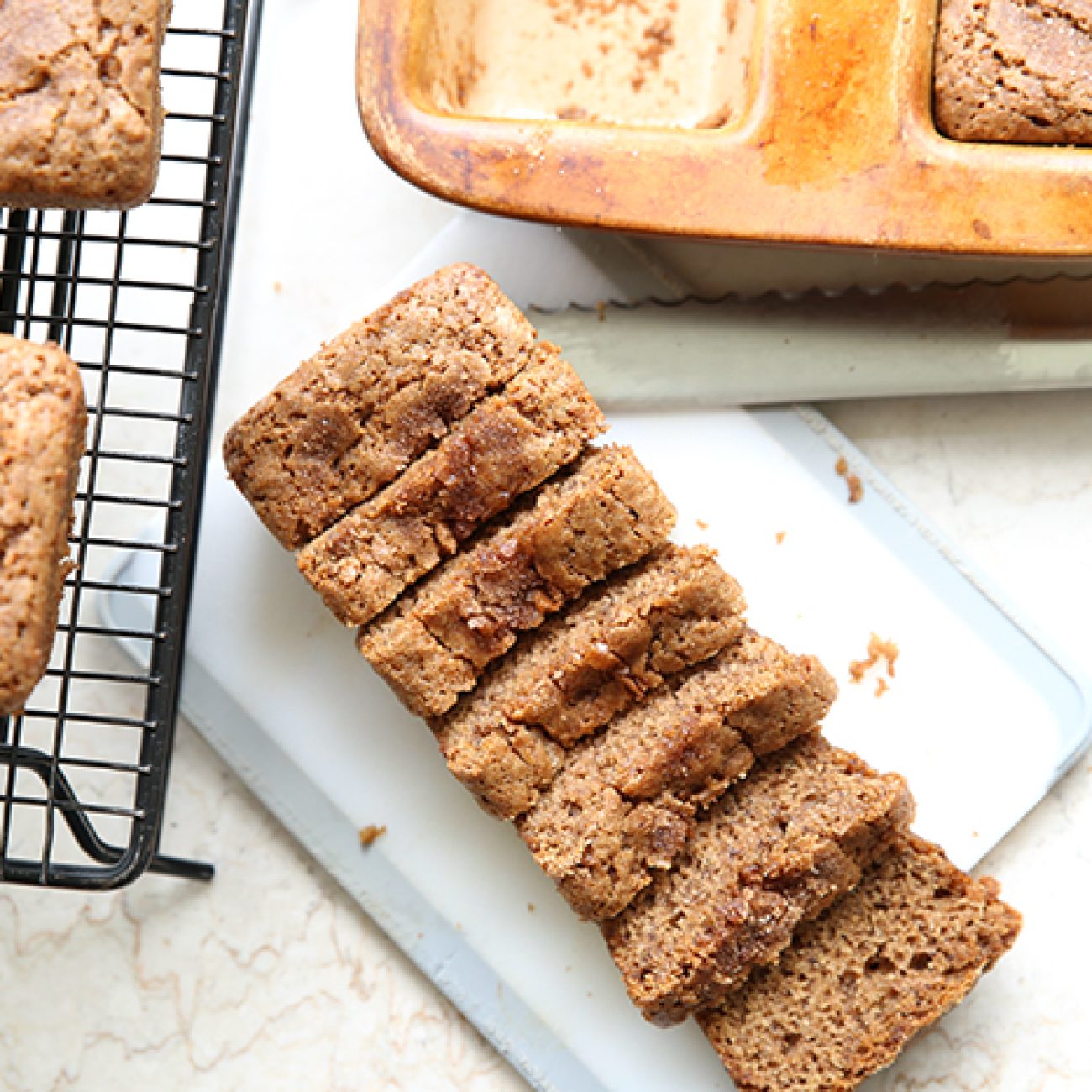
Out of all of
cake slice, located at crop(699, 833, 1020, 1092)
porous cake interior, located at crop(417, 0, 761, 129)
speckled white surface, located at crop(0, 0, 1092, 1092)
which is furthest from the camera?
speckled white surface, located at crop(0, 0, 1092, 1092)

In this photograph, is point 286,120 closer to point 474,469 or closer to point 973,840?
point 474,469

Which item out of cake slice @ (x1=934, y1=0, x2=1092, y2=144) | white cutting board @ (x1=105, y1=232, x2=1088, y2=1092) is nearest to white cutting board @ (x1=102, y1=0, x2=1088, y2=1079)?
white cutting board @ (x1=105, y1=232, x2=1088, y2=1092)

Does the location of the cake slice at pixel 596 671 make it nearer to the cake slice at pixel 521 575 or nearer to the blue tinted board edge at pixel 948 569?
the cake slice at pixel 521 575

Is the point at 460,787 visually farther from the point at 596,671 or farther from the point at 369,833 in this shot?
the point at 596,671

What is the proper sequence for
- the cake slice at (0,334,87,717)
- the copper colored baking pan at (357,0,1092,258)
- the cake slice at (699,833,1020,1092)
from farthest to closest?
the cake slice at (699,833,1020,1092), the copper colored baking pan at (357,0,1092,258), the cake slice at (0,334,87,717)

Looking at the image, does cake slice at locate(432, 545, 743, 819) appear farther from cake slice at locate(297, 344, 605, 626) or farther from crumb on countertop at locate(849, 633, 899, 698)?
crumb on countertop at locate(849, 633, 899, 698)

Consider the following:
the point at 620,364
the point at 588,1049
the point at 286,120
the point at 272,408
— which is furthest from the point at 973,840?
the point at 286,120
